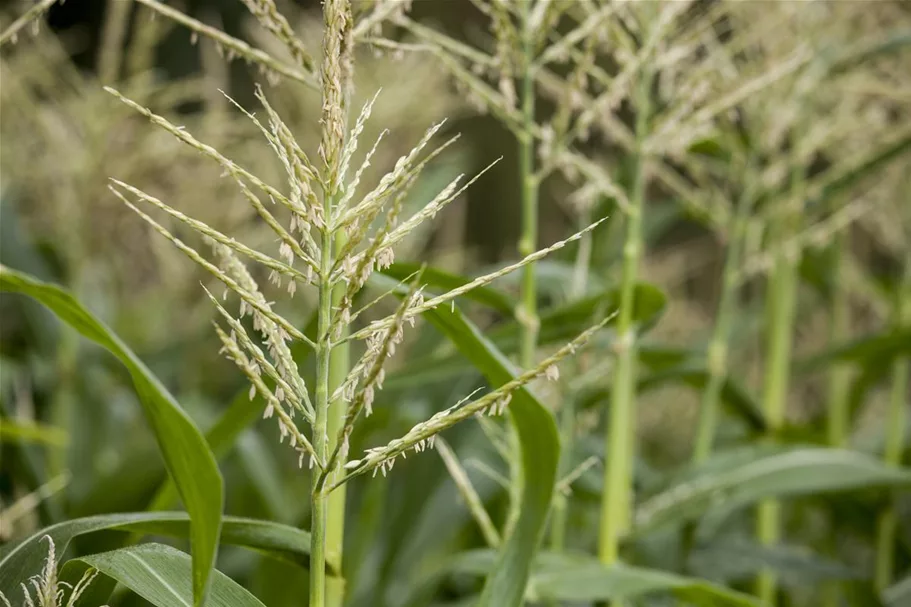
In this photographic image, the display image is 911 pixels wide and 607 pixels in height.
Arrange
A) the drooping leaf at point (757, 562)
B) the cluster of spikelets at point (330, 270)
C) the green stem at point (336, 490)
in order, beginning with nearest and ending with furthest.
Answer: the cluster of spikelets at point (330, 270), the green stem at point (336, 490), the drooping leaf at point (757, 562)

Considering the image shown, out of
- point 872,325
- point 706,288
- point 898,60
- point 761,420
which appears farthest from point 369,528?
point 706,288

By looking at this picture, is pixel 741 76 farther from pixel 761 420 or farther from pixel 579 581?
pixel 579 581

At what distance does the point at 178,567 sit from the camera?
40 centimetres

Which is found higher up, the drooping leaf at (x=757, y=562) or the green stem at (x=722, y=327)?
the green stem at (x=722, y=327)

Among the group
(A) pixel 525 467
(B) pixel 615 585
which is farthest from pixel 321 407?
(B) pixel 615 585

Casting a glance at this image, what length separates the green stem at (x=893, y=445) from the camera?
1007 mm

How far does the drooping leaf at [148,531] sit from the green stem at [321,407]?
0.07m

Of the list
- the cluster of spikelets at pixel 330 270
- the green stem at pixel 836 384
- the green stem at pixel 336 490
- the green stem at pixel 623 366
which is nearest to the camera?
the cluster of spikelets at pixel 330 270

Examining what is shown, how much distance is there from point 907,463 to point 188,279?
0.88m

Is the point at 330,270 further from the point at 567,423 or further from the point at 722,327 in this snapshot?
the point at 722,327

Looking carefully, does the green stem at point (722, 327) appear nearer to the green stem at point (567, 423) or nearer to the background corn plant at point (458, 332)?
the background corn plant at point (458, 332)

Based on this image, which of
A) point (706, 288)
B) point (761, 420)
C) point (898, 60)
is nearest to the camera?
point (761, 420)

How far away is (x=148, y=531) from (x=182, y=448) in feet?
0.40

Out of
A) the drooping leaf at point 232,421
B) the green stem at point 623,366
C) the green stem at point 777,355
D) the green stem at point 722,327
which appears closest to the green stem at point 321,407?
the drooping leaf at point 232,421
